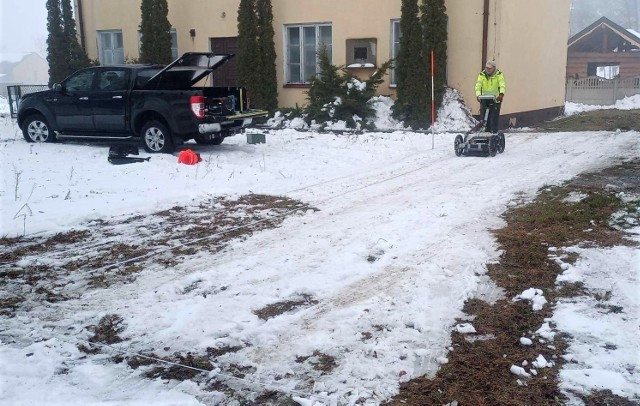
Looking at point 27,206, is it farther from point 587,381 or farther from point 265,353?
point 587,381

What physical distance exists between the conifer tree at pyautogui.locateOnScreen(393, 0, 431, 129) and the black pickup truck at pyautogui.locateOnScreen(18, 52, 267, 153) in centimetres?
535


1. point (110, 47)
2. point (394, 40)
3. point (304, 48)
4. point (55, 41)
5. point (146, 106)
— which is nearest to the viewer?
point (146, 106)

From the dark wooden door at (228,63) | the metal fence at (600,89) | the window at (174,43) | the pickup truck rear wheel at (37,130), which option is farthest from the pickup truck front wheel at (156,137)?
the metal fence at (600,89)

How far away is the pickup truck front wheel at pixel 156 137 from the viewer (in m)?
11.0

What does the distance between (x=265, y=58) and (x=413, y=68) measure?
4899 millimetres

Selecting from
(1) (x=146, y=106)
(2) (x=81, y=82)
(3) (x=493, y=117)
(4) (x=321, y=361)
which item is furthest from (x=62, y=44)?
(4) (x=321, y=361)

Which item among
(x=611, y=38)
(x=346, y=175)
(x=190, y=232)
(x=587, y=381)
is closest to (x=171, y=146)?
(x=346, y=175)

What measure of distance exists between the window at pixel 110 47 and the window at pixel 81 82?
387 inches

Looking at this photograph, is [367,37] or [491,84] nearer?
[491,84]

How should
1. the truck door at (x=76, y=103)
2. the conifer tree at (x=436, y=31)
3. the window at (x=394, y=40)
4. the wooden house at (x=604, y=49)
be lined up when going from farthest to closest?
the wooden house at (x=604, y=49)
the window at (x=394, y=40)
the conifer tree at (x=436, y=31)
the truck door at (x=76, y=103)

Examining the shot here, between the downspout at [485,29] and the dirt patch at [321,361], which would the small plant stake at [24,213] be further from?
the downspout at [485,29]

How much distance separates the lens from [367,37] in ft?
56.4

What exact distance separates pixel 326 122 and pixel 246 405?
44.6 feet

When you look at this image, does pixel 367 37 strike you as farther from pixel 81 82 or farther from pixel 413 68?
pixel 81 82
